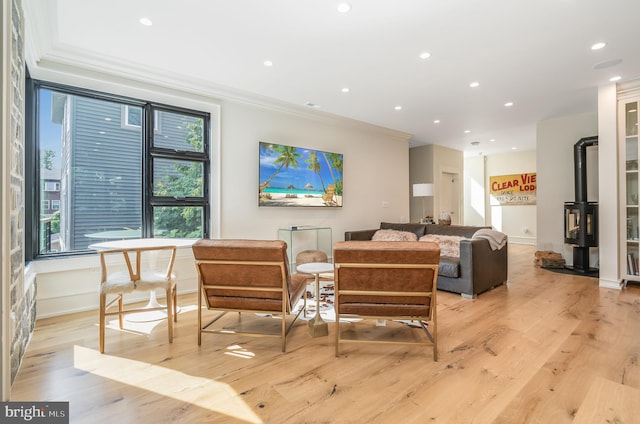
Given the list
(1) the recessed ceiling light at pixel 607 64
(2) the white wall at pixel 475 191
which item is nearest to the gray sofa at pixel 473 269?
(1) the recessed ceiling light at pixel 607 64

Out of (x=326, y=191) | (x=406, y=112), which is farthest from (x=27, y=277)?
(x=406, y=112)

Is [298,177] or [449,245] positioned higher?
[298,177]

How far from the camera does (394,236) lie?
202 inches

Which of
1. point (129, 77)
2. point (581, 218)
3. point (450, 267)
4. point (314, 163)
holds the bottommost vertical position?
point (450, 267)

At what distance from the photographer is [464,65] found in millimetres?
3270

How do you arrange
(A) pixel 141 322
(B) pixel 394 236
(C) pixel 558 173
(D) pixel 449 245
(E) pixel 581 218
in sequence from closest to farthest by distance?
(A) pixel 141 322 → (D) pixel 449 245 → (E) pixel 581 218 → (B) pixel 394 236 → (C) pixel 558 173

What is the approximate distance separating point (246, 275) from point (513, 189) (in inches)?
346

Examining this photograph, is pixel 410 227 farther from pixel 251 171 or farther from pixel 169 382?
pixel 169 382

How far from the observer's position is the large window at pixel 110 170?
308 centimetres

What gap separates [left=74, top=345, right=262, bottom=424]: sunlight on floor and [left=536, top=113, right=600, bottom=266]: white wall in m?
6.18

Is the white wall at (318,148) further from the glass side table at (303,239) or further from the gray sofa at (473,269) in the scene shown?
the gray sofa at (473,269)

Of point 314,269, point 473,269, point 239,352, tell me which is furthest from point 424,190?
point 239,352

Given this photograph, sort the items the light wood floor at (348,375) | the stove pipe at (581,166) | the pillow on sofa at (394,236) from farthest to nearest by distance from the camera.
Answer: the pillow on sofa at (394,236), the stove pipe at (581,166), the light wood floor at (348,375)

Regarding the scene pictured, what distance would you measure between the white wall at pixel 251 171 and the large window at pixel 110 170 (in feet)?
0.57
